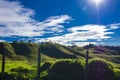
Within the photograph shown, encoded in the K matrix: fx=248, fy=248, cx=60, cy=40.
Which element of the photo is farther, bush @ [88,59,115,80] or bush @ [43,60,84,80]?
bush @ [43,60,84,80]

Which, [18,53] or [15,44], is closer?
[18,53]

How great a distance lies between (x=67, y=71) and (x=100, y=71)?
2.86m

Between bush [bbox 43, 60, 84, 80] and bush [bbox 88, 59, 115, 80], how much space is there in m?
0.87

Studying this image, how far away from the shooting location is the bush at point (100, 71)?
20.7 metres

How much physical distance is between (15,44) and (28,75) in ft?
388

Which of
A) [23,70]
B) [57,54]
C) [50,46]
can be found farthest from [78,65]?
[50,46]

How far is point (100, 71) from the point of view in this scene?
20.8 m

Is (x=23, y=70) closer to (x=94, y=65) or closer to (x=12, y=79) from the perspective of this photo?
(x=12, y=79)

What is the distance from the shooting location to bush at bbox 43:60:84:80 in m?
21.2

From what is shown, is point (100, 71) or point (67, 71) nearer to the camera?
point (100, 71)

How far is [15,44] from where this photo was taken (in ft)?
456

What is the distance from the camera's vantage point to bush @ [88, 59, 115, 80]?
20.7 metres

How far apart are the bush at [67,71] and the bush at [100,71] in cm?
87

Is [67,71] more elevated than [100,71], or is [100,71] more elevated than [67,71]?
[100,71]
